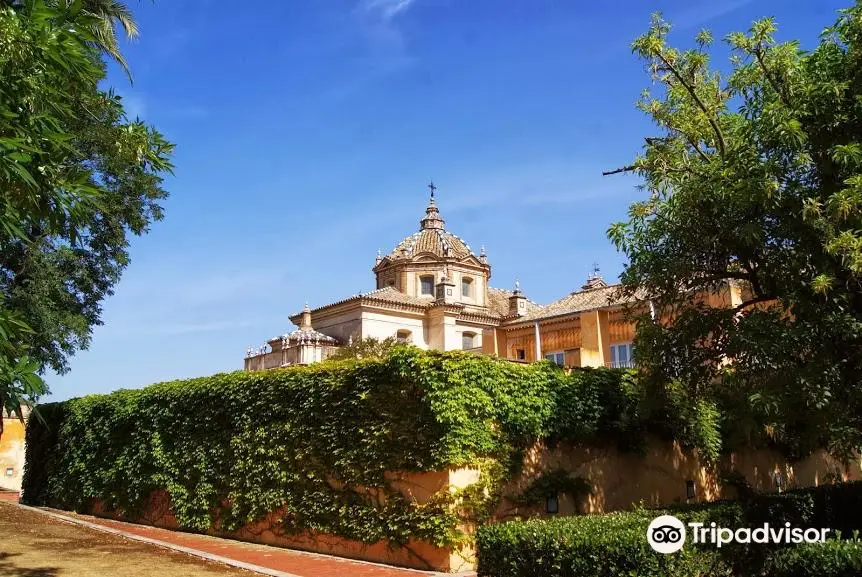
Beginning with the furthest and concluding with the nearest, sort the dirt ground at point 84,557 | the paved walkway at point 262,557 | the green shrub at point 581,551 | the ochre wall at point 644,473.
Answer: the ochre wall at point 644,473 < the paved walkway at point 262,557 < the dirt ground at point 84,557 < the green shrub at point 581,551

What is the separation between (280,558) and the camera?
484 inches

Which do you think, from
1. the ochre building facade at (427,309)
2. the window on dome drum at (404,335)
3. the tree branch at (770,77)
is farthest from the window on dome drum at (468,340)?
the tree branch at (770,77)

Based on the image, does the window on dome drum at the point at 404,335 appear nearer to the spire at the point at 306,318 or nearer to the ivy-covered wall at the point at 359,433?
the spire at the point at 306,318

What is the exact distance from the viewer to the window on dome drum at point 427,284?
52438 millimetres

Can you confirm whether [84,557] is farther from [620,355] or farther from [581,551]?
[620,355]

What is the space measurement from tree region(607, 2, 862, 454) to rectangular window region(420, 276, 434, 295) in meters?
41.1

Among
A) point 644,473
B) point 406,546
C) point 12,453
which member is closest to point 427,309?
point 12,453

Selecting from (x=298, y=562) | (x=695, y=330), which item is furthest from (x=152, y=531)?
(x=695, y=330)

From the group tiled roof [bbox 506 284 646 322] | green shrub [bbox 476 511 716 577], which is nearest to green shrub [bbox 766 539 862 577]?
green shrub [bbox 476 511 716 577]

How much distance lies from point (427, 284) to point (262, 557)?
40.7 metres

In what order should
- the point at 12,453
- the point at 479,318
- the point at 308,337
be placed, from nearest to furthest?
1. the point at 12,453
2. the point at 308,337
3. the point at 479,318

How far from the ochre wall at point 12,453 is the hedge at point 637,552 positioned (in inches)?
1228

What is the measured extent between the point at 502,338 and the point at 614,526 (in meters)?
18.7

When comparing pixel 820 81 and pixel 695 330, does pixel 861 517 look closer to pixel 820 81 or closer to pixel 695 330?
pixel 695 330
